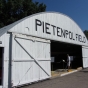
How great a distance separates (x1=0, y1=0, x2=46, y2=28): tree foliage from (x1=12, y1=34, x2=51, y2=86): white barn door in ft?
73.5

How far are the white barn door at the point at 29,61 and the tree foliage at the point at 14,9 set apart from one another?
22405mm

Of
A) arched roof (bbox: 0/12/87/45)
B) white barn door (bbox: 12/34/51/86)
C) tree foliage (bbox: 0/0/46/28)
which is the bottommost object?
white barn door (bbox: 12/34/51/86)

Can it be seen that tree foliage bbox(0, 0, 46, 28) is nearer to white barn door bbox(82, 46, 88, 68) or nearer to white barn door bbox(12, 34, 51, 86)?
white barn door bbox(82, 46, 88, 68)

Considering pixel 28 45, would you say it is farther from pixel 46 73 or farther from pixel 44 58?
pixel 46 73

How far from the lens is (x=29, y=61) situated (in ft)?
36.8

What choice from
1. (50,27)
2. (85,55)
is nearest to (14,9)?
(85,55)

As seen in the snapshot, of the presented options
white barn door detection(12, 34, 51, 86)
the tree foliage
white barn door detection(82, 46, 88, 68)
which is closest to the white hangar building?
white barn door detection(12, 34, 51, 86)

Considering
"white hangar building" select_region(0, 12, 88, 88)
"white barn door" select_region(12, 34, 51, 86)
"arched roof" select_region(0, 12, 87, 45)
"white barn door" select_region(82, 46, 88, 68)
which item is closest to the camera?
"white hangar building" select_region(0, 12, 88, 88)

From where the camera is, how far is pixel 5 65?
9500 millimetres

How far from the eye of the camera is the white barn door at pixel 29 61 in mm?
10180

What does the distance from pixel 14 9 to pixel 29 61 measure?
994 inches

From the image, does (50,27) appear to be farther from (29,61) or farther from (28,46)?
(29,61)

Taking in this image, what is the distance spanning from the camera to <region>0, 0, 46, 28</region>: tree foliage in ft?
113

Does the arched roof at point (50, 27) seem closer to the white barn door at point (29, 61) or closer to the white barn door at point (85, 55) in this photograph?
the white barn door at point (29, 61)
